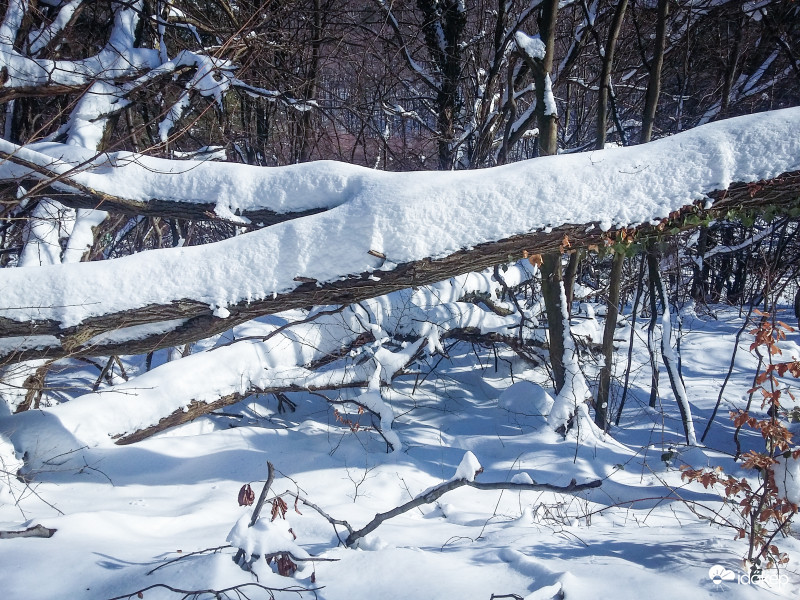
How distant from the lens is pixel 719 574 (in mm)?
2086

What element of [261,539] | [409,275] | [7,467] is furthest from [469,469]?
[7,467]

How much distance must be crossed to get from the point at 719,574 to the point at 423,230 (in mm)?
1955

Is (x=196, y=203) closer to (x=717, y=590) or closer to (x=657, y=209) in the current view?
(x=657, y=209)

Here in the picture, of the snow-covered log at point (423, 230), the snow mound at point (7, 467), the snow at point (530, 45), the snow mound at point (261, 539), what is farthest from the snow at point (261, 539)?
the snow at point (530, 45)

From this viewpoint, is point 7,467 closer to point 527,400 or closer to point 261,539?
point 261,539

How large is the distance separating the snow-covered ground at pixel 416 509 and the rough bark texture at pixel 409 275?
38.1 inches

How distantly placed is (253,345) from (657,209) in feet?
10.7

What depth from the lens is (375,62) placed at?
23.3ft

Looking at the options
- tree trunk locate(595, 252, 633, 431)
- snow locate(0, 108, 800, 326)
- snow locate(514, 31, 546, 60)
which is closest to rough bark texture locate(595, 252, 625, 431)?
tree trunk locate(595, 252, 633, 431)

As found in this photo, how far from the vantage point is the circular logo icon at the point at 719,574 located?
2.05 meters

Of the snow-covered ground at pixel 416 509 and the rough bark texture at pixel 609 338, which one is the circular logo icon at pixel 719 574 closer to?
the snow-covered ground at pixel 416 509

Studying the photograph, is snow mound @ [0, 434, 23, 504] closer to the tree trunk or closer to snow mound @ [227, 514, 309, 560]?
snow mound @ [227, 514, 309, 560]

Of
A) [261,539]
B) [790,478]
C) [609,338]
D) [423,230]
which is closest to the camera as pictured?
[261,539]

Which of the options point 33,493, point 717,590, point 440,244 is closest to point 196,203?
point 440,244
